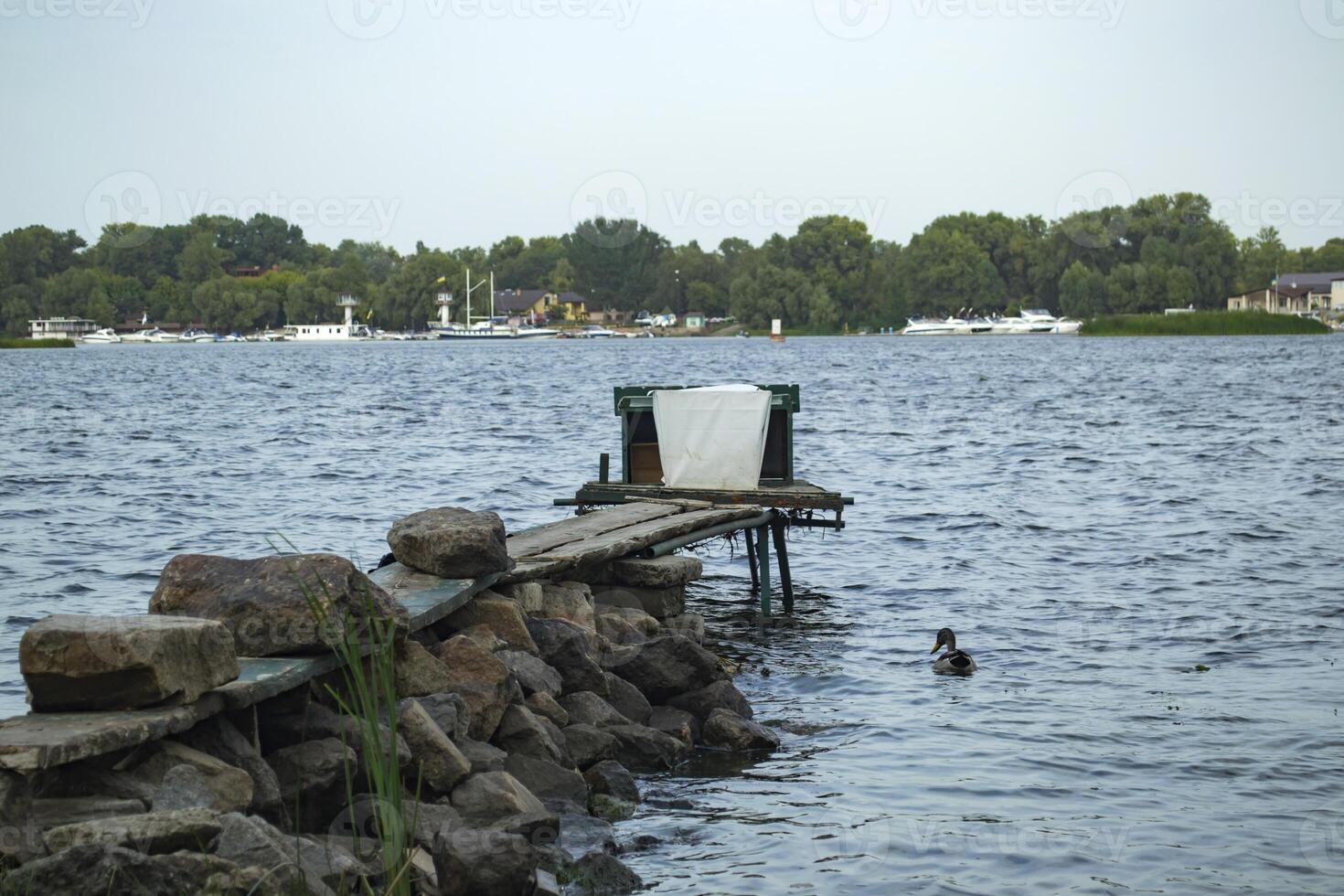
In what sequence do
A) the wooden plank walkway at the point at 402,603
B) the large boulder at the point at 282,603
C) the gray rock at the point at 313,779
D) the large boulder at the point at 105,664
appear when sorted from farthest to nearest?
1. the large boulder at the point at 282,603
2. the gray rock at the point at 313,779
3. the large boulder at the point at 105,664
4. the wooden plank walkway at the point at 402,603

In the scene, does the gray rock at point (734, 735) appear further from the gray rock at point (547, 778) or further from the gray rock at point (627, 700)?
the gray rock at point (547, 778)

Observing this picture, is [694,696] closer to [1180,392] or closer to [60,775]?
[60,775]

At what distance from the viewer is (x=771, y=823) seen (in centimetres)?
968

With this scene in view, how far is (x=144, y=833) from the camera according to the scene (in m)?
6.30

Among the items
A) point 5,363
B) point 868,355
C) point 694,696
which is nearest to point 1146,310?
point 868,355

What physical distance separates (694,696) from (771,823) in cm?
221

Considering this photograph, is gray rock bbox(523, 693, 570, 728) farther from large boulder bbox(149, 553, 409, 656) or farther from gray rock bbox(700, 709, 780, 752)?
large boulder bbox(149, 553, 409, 656)

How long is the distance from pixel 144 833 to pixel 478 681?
3.48 m

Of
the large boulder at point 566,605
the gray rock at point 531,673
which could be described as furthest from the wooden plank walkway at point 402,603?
the gray rock at point 531,673

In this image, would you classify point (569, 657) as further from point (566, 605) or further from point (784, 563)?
point (784, 563)

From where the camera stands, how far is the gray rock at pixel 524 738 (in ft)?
31.7

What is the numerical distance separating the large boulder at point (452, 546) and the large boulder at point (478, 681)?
99 centimetres

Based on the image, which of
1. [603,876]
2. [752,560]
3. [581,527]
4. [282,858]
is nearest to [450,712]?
[603,876]

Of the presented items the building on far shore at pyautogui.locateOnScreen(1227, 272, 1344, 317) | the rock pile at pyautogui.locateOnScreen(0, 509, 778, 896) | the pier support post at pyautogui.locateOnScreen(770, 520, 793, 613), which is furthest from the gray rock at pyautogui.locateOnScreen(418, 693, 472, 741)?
the building on far shore at pyautogui.locateOnScreen(1227, 272, 1344, 317)
